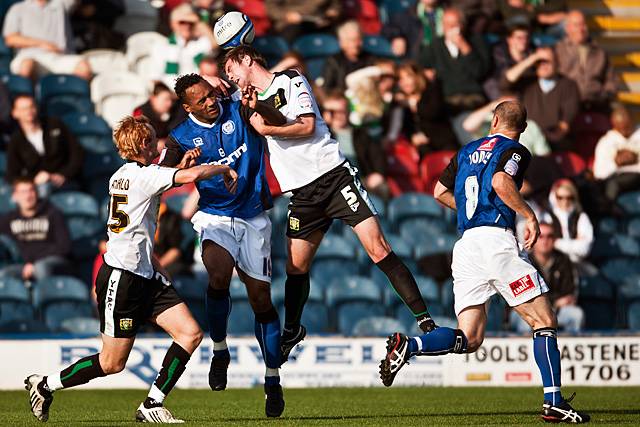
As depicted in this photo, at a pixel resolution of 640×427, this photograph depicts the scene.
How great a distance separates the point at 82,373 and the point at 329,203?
222 centimetres

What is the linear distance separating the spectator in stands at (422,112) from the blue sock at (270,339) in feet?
23.3

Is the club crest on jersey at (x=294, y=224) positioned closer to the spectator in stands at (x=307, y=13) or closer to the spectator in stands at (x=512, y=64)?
the spectator in stands at (x=512, y=64)

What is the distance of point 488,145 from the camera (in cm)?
931

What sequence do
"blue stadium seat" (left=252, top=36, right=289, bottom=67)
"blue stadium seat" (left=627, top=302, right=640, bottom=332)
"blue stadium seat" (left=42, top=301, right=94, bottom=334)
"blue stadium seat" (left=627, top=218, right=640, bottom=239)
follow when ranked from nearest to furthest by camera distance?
1. "blue stadium seat" (left=42, top=301, right=94, bottom=334)
2. "blue stadium seat" (left=627, top=302, right=640, bottom=332)
3. "blue stadium seat" (left=627, top=218, right=640, bottom=239)
4. "blue stadium seat" (left=252, top=36, right=289, bottom=67)

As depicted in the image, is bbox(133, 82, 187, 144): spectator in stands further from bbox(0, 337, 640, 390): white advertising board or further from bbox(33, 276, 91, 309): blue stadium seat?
bbox(0, 337, 640, 390): white advertising board

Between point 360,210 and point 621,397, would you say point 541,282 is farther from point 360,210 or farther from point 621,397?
point 621,397

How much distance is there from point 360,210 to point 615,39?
1159 centimetres

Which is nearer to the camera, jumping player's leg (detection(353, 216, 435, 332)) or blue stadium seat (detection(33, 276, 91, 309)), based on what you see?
jumping player's leg (detection(353, 216, 435, 332))

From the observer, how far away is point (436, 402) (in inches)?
455

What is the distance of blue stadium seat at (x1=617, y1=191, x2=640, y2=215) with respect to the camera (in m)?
16.8

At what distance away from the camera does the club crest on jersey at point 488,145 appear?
9.29 metres

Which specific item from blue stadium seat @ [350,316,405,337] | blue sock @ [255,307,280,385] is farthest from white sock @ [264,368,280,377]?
blue stadium seat @ [350,316,405,337]

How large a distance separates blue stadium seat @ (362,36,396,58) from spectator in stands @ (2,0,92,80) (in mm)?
3760

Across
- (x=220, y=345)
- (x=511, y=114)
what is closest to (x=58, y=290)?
(x=220, y=345)
